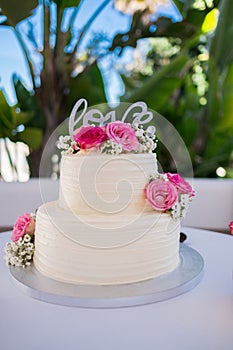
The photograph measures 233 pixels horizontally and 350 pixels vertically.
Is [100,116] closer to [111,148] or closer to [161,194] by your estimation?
[111,148]

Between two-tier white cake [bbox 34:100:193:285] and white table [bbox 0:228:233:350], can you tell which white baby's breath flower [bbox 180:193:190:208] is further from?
white table [bbox 0:228:233:350]

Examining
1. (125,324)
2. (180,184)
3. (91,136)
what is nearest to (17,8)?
(91,136)

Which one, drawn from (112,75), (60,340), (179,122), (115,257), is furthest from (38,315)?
(112,75)

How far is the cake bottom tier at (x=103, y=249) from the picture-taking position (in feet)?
2.79

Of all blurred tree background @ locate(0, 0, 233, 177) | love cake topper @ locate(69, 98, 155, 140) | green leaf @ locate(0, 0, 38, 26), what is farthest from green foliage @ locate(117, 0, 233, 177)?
love cake topper @ locate(69, 98, 155, 140)

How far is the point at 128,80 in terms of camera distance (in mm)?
2859

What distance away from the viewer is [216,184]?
1.98m

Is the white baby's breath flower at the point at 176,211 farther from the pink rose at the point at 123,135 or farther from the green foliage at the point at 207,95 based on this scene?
the green foliage at the point at 207,95

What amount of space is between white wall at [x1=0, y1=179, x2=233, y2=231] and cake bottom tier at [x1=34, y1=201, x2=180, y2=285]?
3.58 feet

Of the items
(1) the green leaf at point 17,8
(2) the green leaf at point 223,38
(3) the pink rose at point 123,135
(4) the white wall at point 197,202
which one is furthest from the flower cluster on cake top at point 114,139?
(2) the green leaf at point 223,38

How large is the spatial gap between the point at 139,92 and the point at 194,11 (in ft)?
2.22

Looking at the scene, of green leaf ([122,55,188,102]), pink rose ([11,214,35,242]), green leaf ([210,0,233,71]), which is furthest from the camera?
green leaf ([210,0,233,71])

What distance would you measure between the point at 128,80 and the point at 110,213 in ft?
6.90

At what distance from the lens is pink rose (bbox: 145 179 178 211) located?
0.93 metres
